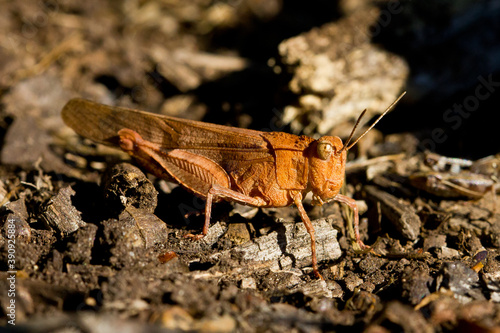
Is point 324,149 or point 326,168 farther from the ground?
point 324,149

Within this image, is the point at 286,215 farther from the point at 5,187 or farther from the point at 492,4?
the point at 492,4

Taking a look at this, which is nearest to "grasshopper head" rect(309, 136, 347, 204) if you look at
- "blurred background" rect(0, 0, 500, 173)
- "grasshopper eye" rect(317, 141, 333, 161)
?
"grasshopper eye" rect(317, 141, 333, 161)

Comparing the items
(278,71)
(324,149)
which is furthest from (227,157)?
(278,71)

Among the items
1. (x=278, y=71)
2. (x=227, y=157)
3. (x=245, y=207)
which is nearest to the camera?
(x=227, y=157)

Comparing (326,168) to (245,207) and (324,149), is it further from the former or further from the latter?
(245,207)

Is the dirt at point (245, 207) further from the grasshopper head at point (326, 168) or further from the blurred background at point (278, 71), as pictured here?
the grasshopper head at point (326, 168)

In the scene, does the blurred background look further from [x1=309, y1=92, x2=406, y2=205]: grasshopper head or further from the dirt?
[x1=309, y1=92, x2=406, y2=205]: grasshopper head

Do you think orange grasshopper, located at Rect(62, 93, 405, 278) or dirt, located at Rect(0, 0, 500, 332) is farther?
orange grasshopper, located at Rect(62, 93, 405, 278)
